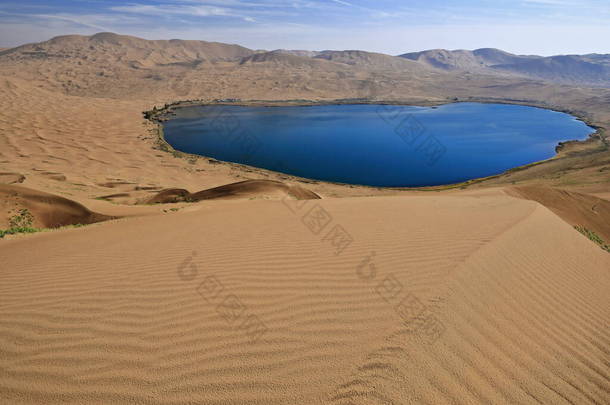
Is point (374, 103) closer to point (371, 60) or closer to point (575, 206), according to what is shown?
point (575, 206)

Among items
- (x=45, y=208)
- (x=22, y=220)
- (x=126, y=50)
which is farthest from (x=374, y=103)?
(x=126, y=50)

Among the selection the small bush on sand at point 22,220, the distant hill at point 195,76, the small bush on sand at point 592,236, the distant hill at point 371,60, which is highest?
the distant hill at point 371,60

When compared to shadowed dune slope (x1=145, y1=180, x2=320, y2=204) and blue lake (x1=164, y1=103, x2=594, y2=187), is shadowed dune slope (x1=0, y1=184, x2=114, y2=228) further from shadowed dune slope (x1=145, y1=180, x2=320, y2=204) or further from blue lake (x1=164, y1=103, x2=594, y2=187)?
blue lake (x1=164, y1=103, x2=594, y2=187)

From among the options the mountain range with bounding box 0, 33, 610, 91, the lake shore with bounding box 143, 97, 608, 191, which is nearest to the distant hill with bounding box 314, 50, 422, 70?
the mountain range with bounding box 0, 33, 610, 91

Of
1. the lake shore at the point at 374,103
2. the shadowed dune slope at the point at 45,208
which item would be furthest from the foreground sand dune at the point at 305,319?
the lake shore at the point at 374,103

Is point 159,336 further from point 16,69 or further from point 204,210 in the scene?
point 16,69

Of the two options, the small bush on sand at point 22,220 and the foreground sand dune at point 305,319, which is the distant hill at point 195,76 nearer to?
the small bush on sand at point 22,220
